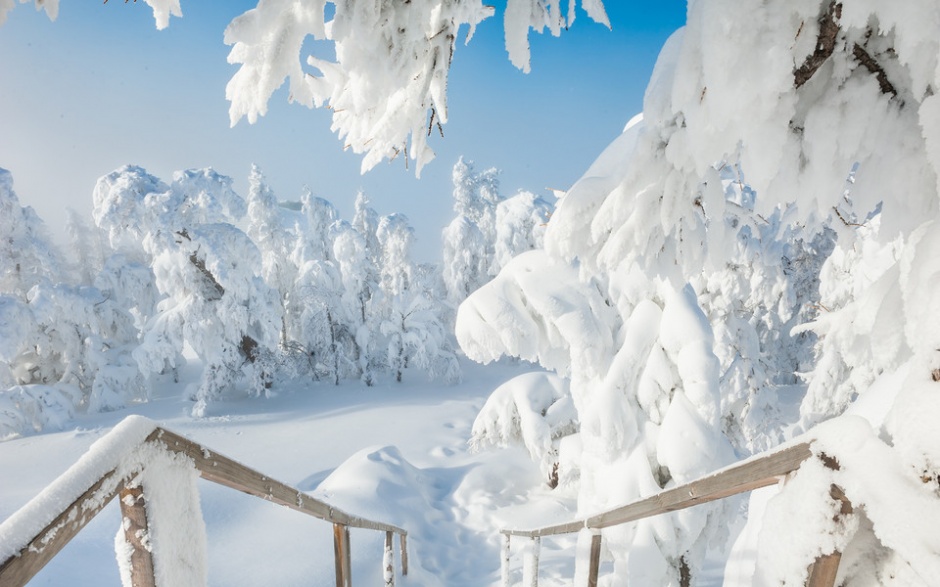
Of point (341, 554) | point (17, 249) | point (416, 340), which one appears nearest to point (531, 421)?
point (341, 554)

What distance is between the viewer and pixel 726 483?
58.0 inches

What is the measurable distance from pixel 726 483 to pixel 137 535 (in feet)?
6.38

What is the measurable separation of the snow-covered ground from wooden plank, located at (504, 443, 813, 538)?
288 centimetres

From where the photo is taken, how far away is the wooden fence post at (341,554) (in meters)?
3.02

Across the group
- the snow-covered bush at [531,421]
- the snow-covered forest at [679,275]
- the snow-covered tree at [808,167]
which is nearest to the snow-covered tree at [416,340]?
the snow-covered forest at [679,275]

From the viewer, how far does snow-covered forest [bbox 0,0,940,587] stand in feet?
3.58

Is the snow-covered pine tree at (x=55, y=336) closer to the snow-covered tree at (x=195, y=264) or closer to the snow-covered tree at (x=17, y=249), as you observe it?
the snow-covered tree at (x=17, y=249)

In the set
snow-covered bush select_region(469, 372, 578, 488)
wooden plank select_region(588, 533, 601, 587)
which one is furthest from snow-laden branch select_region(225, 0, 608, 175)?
snow-covered bush select_region(469, 372, 578, 488)

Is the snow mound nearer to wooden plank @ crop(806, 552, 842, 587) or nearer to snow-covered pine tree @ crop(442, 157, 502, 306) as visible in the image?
wooden plank @ crop(806, 552, 842, 587)

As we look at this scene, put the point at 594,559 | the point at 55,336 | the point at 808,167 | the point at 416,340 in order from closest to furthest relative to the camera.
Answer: the point at 808,167, the point at 594,559, the point at 55,336, the point at 416,340

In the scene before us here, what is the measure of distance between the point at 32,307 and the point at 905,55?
81.1ft

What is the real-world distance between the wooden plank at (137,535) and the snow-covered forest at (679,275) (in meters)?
1.48

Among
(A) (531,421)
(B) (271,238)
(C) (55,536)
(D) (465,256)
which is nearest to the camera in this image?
(C) (55,536)

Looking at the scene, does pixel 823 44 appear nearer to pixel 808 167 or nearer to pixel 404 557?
pixel 808 167
